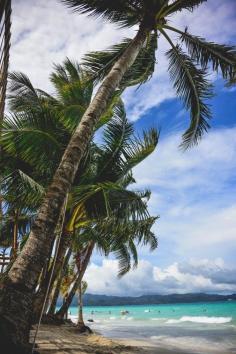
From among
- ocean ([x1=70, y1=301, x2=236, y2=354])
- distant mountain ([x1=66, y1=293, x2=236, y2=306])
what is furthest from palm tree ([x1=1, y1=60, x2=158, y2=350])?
distant mountain ([x1=66, y1=293, x2=236, y2=306])

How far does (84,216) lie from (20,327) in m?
6.39

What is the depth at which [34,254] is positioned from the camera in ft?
11.6

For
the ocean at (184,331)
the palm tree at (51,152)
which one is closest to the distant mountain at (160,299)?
the ocean at (184,331)

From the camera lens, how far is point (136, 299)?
514ft

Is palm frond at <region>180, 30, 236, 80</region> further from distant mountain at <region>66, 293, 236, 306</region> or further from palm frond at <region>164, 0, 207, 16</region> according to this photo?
distant mountain at <region>66, 293, 236, 306</region>

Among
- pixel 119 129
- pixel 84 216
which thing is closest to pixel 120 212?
pixel 84 216

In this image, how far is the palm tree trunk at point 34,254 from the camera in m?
2.93

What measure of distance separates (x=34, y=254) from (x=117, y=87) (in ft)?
18.3

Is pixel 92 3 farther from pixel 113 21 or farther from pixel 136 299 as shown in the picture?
pixel 136 299

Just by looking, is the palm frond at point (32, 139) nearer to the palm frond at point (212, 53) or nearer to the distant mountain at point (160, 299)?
the palm frond at point (212, 53)

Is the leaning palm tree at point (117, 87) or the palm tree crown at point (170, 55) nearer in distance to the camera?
the leaning palm tree at point (117, 87)

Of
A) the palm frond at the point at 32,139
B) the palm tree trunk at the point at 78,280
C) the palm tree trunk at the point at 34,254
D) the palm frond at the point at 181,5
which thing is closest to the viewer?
the palm tree trunk at the point at 34,254

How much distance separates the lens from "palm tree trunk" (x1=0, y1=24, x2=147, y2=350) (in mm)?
2934

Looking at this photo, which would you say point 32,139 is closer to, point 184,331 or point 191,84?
point 191,84
